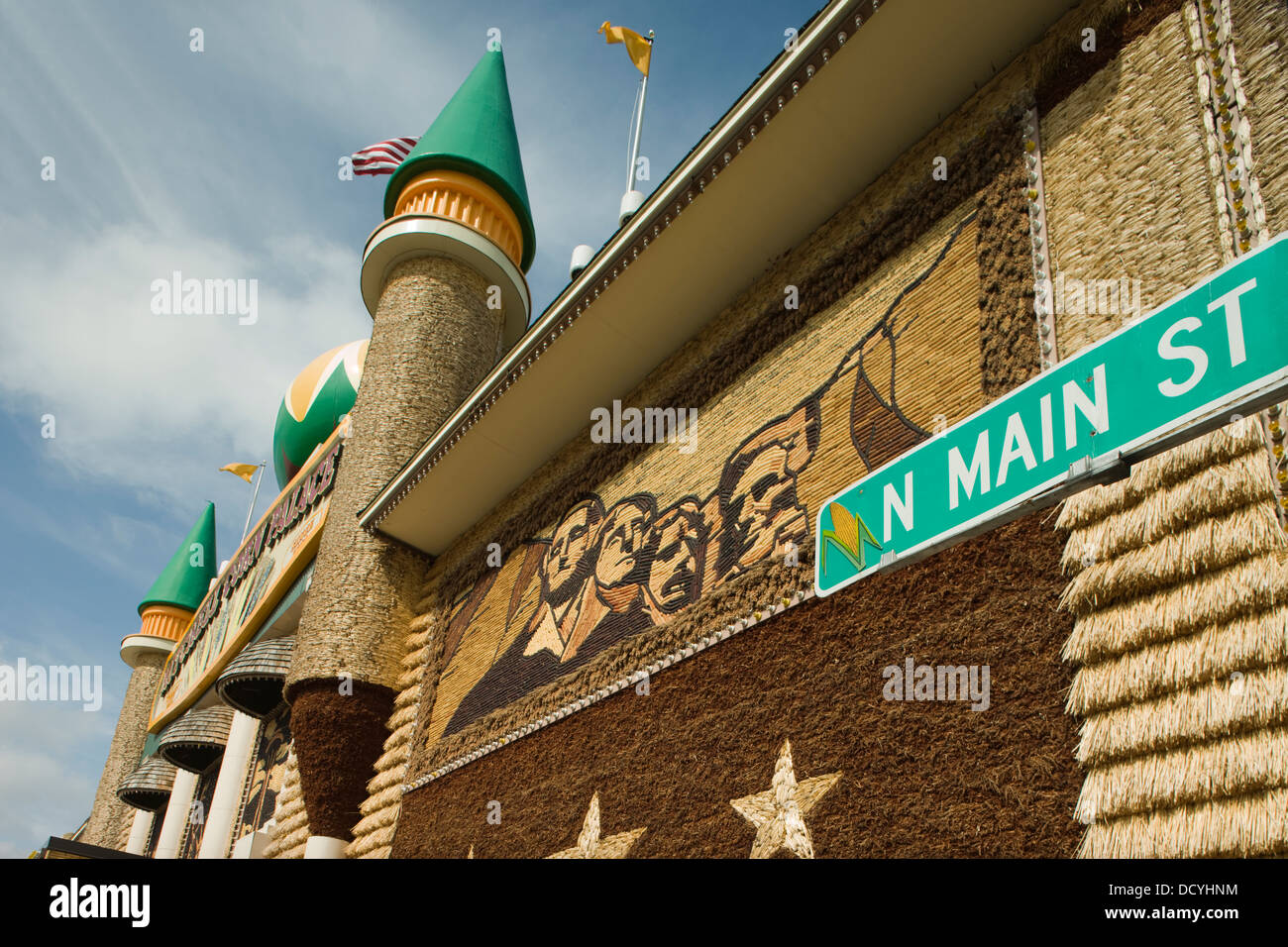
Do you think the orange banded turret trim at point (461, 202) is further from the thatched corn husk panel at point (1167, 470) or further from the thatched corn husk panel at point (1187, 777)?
the thatched corn husk panel at point (1187, 777)

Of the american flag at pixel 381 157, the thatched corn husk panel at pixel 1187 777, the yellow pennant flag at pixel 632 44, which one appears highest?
the american flag at pixel 381 157

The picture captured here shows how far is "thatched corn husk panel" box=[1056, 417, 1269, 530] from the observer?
12.5 feet

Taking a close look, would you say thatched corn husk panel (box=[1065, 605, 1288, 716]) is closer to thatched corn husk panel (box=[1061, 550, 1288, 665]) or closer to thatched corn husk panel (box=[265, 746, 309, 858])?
thatched corn husk panel (box=[1061, 550, 1288, 665])

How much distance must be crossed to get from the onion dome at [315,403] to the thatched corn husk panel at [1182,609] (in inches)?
628

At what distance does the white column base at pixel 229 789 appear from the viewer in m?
14.4

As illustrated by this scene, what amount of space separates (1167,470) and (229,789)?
14.3 m

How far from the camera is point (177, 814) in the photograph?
18.1 metres

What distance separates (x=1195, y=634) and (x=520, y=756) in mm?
5557

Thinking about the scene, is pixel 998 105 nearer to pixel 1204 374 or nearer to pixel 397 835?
pixel 1204 374

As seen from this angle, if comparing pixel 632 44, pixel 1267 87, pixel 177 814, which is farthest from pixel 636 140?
pixel 177 814

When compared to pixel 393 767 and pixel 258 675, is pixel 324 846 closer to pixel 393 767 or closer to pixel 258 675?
pixel 393 767

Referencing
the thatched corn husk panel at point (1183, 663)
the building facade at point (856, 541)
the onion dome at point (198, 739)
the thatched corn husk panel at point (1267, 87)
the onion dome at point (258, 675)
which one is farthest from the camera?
the onion dome at point (198, 739)

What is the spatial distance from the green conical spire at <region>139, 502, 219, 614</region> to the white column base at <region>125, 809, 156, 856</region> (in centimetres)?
565

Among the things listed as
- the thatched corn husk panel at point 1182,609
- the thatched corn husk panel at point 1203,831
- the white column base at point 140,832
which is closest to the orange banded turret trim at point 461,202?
the thatched corn husk panel at point 1182,609
